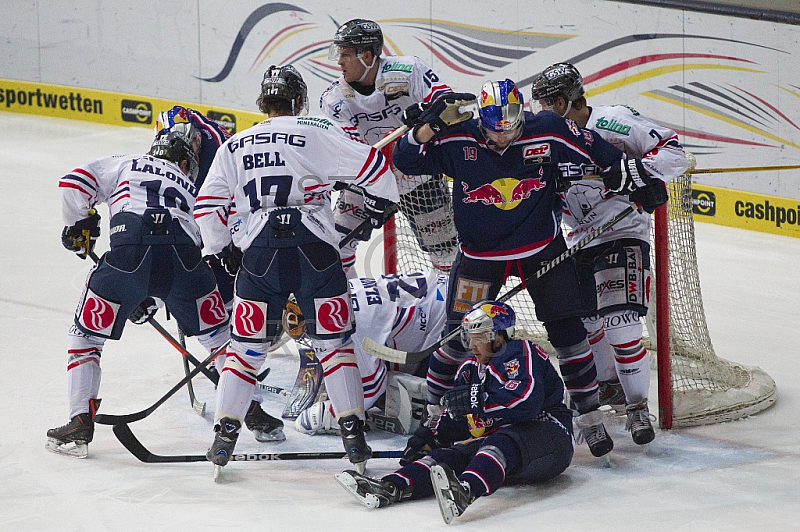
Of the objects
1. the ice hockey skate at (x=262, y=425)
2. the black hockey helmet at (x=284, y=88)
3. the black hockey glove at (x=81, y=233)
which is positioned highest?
the black hockey helmet at (x=284, y=88)

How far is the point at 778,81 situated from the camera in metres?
7.22

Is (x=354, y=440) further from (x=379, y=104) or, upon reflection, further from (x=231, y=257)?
(x=379, y=104)

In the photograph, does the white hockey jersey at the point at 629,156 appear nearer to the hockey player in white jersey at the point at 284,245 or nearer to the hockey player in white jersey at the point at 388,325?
the hockey player in white jersey at the point at 388,325

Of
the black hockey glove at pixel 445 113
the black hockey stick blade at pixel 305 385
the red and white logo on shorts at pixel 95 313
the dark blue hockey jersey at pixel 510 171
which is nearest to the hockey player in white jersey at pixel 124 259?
the red and white logo on shorts at pixel 95 313

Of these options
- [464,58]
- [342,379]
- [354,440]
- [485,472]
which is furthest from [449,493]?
[464,58]

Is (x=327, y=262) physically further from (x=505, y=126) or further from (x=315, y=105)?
(x=315, y=105)

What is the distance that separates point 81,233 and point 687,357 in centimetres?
253

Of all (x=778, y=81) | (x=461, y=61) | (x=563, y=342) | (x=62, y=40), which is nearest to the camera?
(x=563, y=342)

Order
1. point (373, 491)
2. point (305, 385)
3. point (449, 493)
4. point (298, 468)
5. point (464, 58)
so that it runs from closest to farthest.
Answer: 1. point (449, 493)
2. point (373, 491)
3. point (298, 468)
4. point (305, 385)
5. point (464, 58)

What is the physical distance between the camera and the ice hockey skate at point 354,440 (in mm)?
4176

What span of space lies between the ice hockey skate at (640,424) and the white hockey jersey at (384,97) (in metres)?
1.59

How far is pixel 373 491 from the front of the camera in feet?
12.8

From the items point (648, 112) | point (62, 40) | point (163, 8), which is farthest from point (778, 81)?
point (62, 40)

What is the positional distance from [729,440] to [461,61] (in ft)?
15.9
